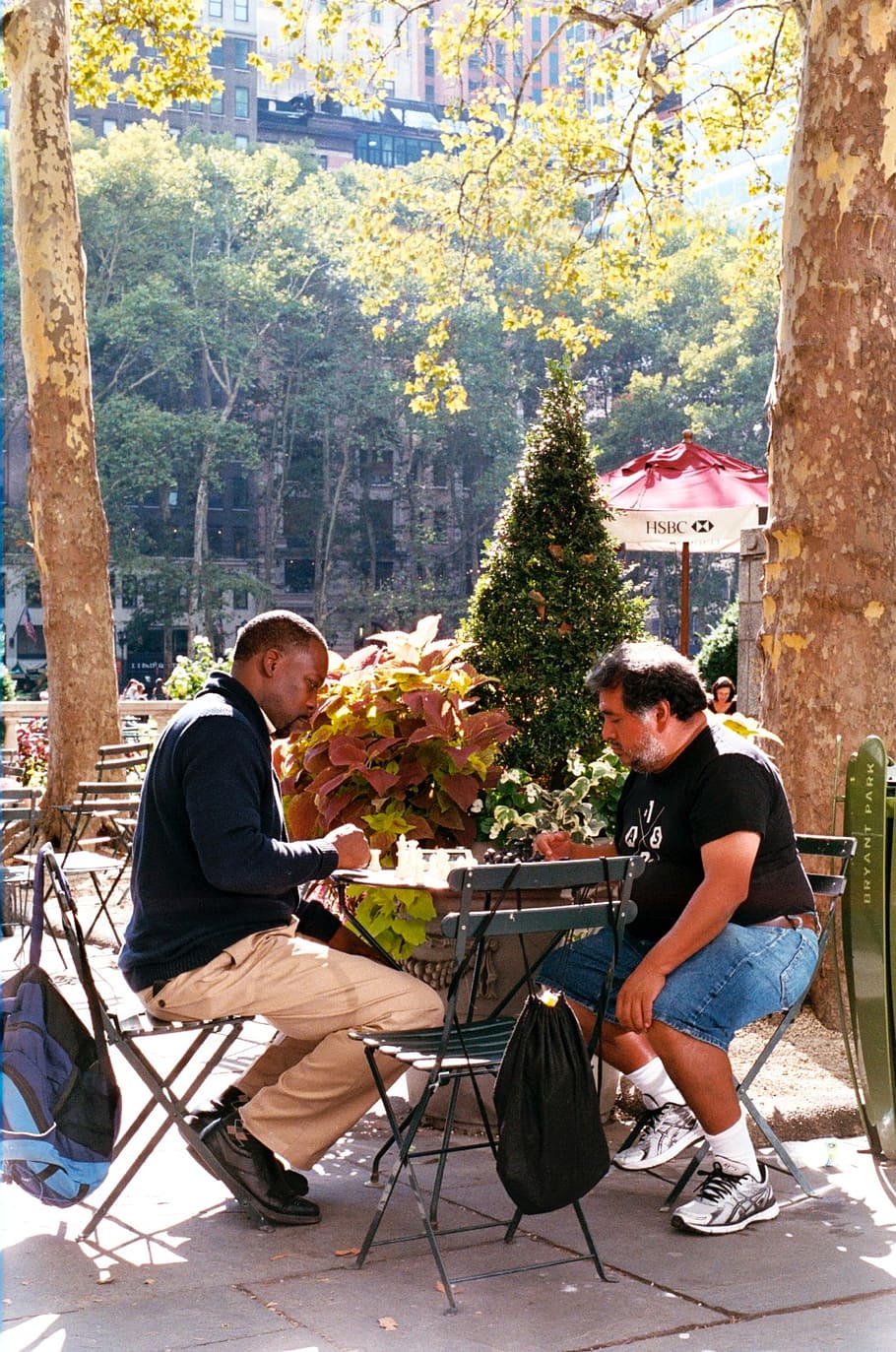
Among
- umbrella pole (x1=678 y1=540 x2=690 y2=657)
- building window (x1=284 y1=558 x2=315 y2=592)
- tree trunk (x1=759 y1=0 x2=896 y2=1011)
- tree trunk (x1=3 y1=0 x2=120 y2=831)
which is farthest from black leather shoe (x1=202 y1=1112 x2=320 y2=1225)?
building window (x1=284 y1=558 x2=315 y2=592)

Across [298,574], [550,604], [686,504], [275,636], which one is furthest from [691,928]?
[298,574]

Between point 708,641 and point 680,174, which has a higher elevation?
point 680,174

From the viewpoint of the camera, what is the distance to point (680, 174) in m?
15.8

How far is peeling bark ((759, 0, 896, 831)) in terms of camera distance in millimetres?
6492

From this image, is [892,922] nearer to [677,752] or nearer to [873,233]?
[677,752]

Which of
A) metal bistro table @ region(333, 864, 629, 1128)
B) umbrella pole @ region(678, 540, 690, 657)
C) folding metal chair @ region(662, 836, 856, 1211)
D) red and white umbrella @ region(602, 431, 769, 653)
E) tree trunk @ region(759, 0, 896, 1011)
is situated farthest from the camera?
umbrella pole @ region(678, 540, 690, 657)

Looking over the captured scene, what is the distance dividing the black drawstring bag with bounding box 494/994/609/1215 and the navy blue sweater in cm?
69

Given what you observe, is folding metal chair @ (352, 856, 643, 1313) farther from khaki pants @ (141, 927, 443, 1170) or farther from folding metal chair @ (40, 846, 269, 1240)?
folding metal chair @ (40, 846, 269, 1240)

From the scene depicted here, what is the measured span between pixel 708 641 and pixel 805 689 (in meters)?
12.2

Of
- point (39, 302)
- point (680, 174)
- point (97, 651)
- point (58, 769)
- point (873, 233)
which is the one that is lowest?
point (58, 769)

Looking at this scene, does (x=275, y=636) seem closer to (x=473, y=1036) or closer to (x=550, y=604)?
(x=473, y=1036)

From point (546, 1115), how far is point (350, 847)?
0.88 metres

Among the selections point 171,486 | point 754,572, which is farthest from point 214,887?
point 171,486

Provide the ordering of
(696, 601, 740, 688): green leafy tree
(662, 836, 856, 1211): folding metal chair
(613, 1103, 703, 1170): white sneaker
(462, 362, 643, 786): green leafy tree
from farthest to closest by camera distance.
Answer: (696, 601, 740, 688): green leafy tree, (462, 362, 643, 786): green leafy tree, (613, 1103, 703, 1170): white sneaker, (662, 836, 856, 1211): folding metal chair
